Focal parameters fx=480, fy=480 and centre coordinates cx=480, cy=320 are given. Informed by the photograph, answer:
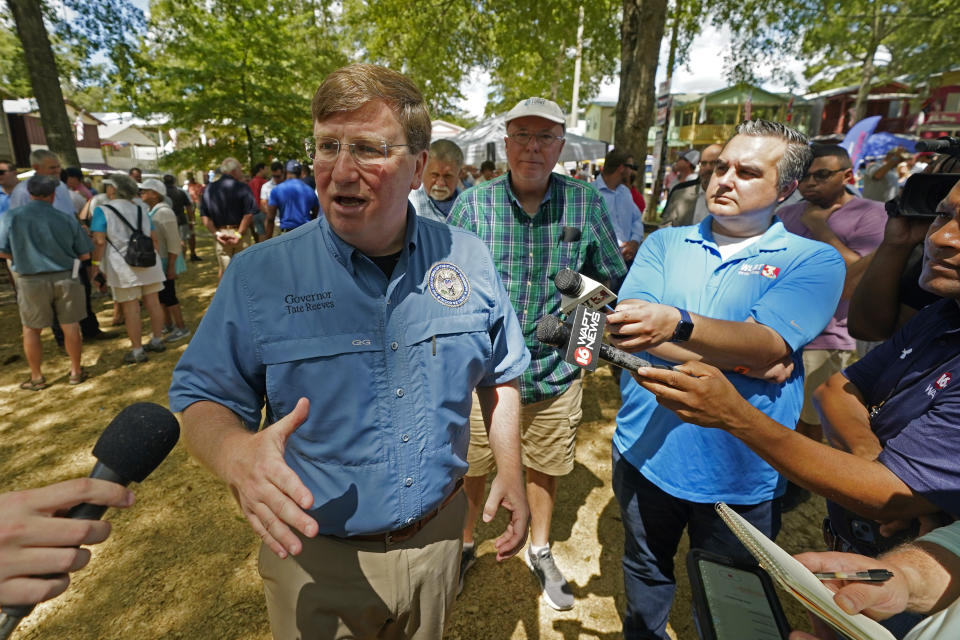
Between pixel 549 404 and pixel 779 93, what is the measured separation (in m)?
56.2

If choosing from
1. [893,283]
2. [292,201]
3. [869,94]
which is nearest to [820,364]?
[893,283]

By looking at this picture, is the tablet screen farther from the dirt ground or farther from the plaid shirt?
the dirt ground

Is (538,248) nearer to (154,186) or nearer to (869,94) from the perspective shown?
(154,186)

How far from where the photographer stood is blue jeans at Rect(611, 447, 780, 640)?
200 cm

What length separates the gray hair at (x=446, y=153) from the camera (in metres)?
4.39

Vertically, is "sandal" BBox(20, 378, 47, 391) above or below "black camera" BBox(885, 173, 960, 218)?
below

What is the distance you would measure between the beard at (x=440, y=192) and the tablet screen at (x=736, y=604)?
Result: 3.73 meters


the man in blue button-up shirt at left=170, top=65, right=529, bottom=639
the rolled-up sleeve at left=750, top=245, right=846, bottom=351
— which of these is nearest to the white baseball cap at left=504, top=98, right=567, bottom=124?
the man in blue button-up shirt at left=170, top=65, right=529, bottom=639

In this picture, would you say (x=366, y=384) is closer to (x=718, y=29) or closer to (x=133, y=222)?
(x=133, y=222)

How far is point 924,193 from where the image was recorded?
1.86m

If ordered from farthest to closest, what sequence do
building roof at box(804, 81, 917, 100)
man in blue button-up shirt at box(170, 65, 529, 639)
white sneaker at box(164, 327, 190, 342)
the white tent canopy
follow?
building roof at box(804, 81, 917, 100) → the white tent canopy → white sneaker at box(164, 327, 190, 342) → man in blue button-up shirt at box(170, 65, 529, 639)

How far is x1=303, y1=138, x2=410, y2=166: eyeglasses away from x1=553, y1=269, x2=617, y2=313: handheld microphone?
2.25 feet

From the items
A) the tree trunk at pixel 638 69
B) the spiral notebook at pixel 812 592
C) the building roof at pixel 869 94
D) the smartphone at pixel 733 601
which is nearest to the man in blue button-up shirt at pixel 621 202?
the tree trunk at pixel 638 69

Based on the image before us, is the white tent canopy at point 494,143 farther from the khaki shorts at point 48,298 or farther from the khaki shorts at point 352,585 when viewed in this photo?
the khaki shorts at point 352,585
